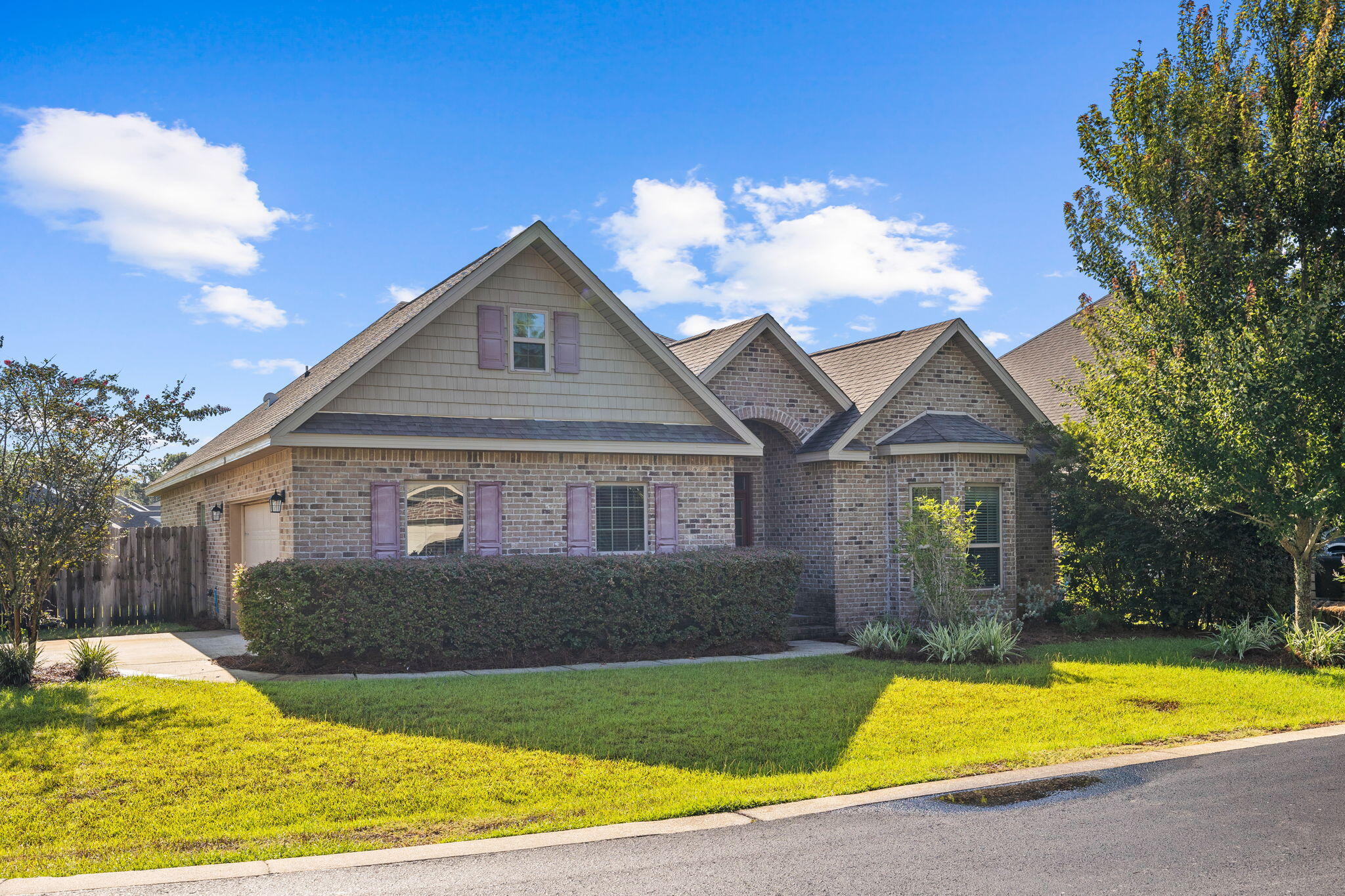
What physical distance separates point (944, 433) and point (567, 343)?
275 inches

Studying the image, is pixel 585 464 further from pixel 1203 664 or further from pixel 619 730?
pixel 1203 664

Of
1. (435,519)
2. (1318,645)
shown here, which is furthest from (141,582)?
(1318,645)

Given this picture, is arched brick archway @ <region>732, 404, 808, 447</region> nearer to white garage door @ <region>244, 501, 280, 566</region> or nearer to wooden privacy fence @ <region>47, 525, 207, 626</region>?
white garage door @ <region>244, 501, 280, 566</region>

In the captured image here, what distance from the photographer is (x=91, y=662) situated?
38.2 feet

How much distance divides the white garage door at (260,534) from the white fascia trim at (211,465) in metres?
0.89

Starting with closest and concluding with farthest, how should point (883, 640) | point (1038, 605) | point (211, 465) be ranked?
point (883, 640)
point (211, 465)
point (1038, 605)

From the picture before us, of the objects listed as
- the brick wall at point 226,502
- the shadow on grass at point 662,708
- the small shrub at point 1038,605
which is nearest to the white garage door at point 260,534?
the brick wall at point 226,502

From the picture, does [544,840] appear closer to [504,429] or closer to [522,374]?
[504,429]

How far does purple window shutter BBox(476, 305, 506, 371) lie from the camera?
620 inches

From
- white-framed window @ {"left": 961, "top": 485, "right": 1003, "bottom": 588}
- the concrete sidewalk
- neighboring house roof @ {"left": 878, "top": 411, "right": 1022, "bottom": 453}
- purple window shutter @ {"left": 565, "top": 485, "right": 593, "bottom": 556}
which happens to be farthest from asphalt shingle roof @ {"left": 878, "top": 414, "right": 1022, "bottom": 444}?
purple window shutter @ {"left": 565, "top": 485, "right": 593, "bottom": 556}

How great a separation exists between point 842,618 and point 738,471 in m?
3.66

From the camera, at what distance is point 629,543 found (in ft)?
53.8

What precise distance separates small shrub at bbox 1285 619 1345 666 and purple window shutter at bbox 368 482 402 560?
12.5 metres

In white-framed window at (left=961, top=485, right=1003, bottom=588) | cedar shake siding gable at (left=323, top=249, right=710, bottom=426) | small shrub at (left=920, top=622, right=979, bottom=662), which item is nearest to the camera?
small shrub at (left=920, top=622, right=979, bottom=662)
